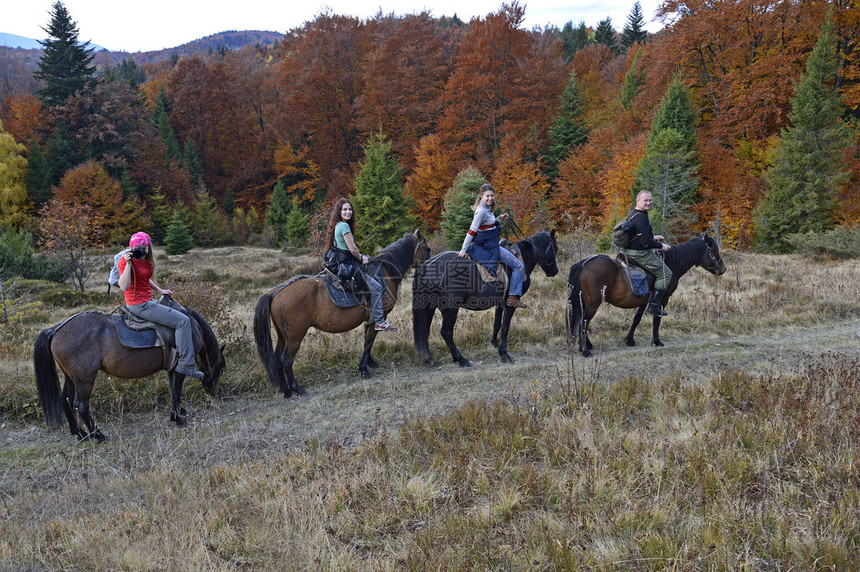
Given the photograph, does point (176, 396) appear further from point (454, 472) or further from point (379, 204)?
point (379, 204)

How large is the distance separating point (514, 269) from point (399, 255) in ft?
7.01

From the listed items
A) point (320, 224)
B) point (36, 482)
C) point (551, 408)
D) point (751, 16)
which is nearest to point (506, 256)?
point (551, 408)

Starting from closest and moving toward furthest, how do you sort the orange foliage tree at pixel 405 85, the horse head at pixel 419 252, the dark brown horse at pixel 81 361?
the dark brown horse at pixel 81 361 → the horse head at pixel 419 252 → the orange foliage tree at pixel 405 85

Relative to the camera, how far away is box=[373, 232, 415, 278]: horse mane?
8.03m

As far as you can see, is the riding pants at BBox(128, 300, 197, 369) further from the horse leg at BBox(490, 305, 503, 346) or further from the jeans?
the horse leg at BBox(490, 305, 503, 346)

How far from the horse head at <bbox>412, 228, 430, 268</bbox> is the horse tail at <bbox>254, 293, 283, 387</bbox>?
273 centimetres

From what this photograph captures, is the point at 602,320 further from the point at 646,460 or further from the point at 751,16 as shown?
the point at 751,16

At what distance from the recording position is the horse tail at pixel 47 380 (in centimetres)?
550

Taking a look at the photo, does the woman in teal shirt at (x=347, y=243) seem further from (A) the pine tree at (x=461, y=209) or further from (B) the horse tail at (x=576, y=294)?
(A) the pine tree at (x=461, y=209)

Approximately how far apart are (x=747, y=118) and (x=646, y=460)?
116 ft

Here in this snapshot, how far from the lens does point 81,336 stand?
550 centimetres

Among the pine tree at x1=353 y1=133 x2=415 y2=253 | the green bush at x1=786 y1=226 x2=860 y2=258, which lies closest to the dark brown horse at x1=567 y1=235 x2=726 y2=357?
the green bush at x1=786 y1=226 x2=860 y2=258

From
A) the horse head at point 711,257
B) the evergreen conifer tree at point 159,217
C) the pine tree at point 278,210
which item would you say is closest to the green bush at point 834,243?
the horse head at point 711,257

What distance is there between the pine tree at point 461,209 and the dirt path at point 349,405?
1668 cm
